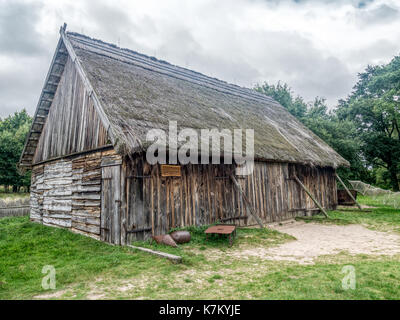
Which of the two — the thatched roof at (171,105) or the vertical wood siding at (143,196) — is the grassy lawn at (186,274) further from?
the thatched roof at (171,105)

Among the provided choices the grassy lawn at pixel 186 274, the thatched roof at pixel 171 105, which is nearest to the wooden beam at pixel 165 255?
the grassy lawn at pixel 186 274

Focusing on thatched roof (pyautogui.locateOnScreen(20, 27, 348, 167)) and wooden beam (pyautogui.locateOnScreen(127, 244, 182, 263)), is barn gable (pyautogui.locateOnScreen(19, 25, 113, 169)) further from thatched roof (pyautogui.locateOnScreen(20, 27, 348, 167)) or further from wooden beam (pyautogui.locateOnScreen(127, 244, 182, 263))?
wooden beam (pyautogui.locateOnScreen(127, 244, 182, 263))

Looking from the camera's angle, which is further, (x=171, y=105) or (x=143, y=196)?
(x=171, y=105)

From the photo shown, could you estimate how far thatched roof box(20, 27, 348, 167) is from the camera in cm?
789

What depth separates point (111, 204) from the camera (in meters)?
7.57

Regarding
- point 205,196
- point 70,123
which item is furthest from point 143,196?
point 70,123

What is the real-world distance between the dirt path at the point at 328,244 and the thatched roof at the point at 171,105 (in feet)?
10.4

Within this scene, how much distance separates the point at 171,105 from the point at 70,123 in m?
3.75

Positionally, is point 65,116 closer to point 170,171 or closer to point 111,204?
point 111,204

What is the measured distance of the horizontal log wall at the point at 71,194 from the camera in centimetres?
836

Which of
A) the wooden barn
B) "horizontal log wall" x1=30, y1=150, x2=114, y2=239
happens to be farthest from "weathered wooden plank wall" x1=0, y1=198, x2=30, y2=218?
"horizontal log wall" x1=30, y1=150, x2=114, y2=239
